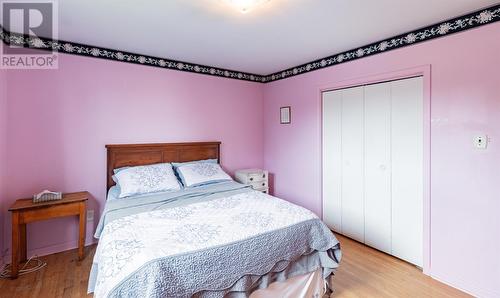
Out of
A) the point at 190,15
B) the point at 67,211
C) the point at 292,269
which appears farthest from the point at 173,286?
the point at 190,15

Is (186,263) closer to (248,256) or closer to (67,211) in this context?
(248,256)

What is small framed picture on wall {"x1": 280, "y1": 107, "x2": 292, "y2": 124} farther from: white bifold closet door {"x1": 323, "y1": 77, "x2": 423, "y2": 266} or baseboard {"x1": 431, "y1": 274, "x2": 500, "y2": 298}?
baseboard {"x1": 431, "y1": 274, "x2": 500, "y2": 298}

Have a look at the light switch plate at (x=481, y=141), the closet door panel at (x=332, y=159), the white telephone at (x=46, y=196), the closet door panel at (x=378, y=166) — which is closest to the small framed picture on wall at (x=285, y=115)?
the closet door panel at (x=332, y=159)

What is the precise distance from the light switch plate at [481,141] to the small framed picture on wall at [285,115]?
220cm

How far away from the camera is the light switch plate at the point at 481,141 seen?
2004 mm

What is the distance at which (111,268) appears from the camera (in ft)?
4.71

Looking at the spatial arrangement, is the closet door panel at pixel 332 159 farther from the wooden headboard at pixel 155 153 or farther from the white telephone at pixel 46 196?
the white telephone at pixel 46 196

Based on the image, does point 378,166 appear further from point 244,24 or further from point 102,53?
point 102,53

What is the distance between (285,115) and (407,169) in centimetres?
188

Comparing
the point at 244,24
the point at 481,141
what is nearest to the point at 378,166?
the point at 481,141

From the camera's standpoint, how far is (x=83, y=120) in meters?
2.81

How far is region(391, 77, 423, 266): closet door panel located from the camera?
2436mm

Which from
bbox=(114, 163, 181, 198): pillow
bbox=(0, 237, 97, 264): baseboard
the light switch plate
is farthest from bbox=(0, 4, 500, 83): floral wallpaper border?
bbox=(0, 237, 97, 264): baseboard

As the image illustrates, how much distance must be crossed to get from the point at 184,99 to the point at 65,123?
4.52 ft
